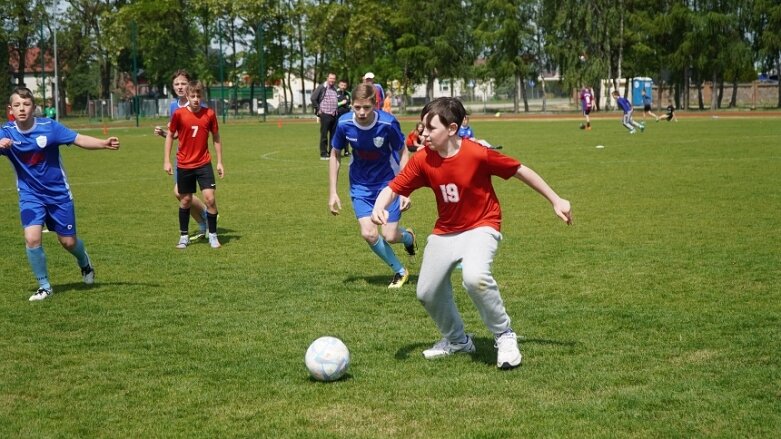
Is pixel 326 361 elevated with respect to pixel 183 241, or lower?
lower

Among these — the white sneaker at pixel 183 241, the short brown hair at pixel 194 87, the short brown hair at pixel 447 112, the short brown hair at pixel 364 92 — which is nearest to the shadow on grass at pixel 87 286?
the white sneaker at pixel 183 241

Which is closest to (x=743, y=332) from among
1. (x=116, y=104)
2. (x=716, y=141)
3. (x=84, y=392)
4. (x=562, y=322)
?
(x=562, y=322)

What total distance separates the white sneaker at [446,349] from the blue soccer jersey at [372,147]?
2.99 metres

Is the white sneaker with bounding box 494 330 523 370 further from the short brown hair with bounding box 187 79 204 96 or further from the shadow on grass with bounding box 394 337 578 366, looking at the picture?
the short brown hair with bounding box 187 79 204 96

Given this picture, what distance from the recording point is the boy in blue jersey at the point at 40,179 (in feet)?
29.4

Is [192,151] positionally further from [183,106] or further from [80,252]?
[80,252]

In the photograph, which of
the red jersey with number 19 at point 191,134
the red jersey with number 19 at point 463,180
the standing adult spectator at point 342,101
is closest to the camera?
the red jersey with number 19 at point 463,180

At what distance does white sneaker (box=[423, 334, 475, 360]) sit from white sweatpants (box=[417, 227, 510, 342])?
0.17ft

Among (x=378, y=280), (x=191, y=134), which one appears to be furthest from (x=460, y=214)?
(x=191, y=134)

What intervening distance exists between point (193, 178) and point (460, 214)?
6740 mm

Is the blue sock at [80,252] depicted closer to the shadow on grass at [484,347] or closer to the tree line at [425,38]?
the shadow on grass at [484,347]

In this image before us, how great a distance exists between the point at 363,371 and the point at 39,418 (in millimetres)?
2033

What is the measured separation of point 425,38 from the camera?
247 ft

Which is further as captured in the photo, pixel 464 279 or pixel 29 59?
pixel 29 59
